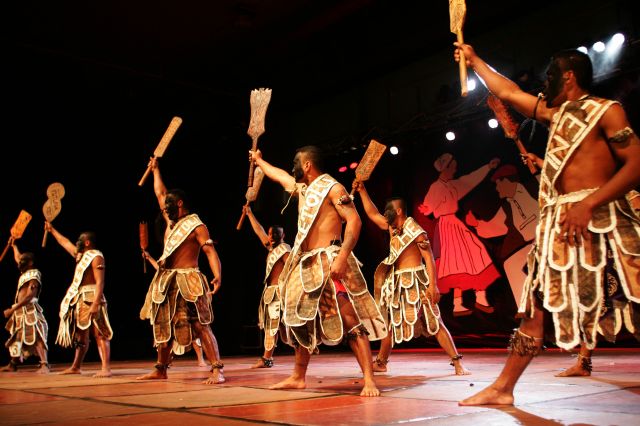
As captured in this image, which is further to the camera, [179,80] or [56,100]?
[179,80]

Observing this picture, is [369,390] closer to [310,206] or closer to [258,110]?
[310,206]

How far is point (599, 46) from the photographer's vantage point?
283 inches

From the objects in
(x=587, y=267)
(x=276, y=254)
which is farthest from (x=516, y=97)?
(x=276, y=254)

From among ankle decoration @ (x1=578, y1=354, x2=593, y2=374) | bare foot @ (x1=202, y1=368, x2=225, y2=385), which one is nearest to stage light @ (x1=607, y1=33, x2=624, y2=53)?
ankle decoration @ (x1=578, y1=354, x2=593, y2=374)

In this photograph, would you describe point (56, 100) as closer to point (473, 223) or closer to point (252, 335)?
point (252, 335)

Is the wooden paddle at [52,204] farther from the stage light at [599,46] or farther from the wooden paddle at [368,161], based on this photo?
the stage light at [599,46]

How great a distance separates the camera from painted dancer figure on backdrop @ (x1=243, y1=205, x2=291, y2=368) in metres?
6.89

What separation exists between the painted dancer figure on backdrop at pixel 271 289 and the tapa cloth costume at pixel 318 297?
123 inches

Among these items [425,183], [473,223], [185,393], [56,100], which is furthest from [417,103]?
[185,393]

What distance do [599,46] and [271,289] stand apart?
4.79 m

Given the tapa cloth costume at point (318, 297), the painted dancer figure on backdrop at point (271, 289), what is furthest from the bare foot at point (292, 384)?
the painted dancer figure on backdrop at point (271, 289)

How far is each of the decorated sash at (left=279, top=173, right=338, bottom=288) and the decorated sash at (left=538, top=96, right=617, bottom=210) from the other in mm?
1392

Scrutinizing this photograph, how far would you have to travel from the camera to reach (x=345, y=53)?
9859 mm

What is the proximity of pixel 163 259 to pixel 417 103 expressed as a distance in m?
6.17
